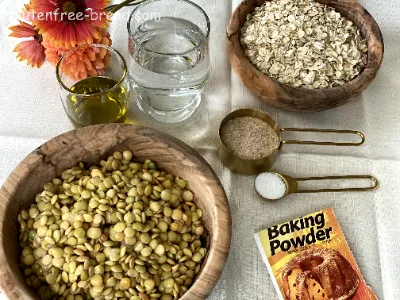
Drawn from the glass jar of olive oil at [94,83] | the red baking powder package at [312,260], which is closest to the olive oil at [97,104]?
the glass jar of olive oil at [94,83]

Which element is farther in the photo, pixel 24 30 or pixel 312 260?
pixel 24 30

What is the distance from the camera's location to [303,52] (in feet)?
3.25

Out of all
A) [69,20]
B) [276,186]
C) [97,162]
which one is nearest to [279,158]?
[276,186]

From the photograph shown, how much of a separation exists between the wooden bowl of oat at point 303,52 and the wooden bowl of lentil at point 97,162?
249 millimetres

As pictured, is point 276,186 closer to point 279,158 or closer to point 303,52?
point 279,158

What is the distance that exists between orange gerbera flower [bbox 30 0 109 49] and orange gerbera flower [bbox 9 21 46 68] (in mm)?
77

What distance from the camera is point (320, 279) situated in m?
0.83

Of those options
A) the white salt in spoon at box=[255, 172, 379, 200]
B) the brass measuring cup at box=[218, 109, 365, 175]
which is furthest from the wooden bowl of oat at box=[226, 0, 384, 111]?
the white salt in spoon at box=[255, 172, 379, 200]

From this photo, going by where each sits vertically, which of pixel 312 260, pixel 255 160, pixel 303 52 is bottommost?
pixel 312 260

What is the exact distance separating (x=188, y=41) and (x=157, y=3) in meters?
0.10

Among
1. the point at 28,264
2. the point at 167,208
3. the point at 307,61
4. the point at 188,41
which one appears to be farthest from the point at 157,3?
the point at 28,264

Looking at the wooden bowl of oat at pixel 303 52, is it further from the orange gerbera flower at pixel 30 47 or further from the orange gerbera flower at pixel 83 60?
the orange gerbera flower at pixel 30 47

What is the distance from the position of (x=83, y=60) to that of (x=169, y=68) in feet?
0.55

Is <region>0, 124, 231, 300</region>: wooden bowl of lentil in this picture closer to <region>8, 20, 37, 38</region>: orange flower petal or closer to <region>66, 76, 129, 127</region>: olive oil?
<region>66, 76, 129, 127</region>: olive oil
